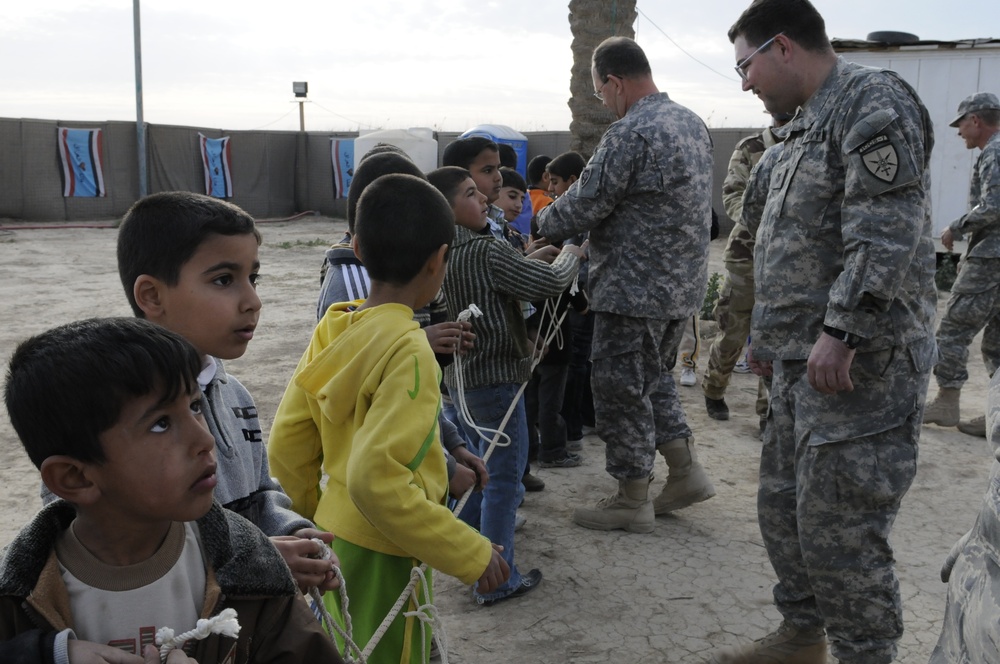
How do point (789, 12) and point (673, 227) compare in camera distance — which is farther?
point (673, 227)

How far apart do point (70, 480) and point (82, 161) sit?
20.3 meters

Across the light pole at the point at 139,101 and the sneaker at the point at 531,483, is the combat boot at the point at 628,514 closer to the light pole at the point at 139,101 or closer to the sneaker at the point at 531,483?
the sneaker at the point at 531,483

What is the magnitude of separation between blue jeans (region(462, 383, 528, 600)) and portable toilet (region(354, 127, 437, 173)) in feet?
45.8

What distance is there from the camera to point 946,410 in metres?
5.95

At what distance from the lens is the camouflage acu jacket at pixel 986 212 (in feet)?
19.0

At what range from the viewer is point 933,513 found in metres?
4.46

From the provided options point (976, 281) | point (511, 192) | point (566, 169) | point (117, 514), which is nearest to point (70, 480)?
point (117, 514)

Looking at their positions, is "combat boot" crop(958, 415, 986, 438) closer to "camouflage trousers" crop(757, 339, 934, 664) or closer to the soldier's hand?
"camouflage trousers" crop(757, 339, 934, 664)

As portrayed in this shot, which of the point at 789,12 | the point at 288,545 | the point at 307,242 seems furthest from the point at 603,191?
the point at 307,242

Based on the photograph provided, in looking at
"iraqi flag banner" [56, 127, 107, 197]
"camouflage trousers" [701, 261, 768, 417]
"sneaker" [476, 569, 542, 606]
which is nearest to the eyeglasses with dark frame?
"sneaker" [476, 569, 542, 606]

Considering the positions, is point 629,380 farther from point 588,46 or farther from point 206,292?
point 588,46

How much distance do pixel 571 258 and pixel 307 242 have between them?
45.4ft

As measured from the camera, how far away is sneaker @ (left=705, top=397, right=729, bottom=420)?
6055 mm

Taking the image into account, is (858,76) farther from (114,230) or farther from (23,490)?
(114,230)
